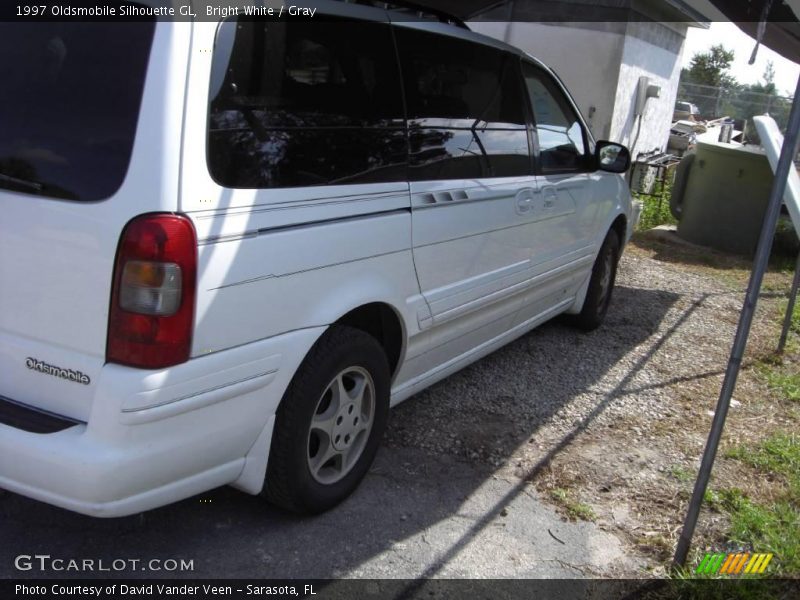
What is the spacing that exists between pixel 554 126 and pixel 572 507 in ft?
7.66

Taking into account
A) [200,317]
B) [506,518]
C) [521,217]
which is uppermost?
[521,217]

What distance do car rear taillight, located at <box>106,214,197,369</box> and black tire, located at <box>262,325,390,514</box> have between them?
0.59 meters

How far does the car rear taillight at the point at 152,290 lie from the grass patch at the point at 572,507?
75.2 inches

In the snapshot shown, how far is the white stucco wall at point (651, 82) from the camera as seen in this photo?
9.98 metres

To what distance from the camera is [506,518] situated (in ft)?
10.6

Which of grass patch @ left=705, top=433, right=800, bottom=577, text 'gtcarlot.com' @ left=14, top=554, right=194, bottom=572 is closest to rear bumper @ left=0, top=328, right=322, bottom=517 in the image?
text 'gtcarlot.com' @ left=14, top=554, right=194, bottom=572

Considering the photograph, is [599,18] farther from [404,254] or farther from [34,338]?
[34,338]

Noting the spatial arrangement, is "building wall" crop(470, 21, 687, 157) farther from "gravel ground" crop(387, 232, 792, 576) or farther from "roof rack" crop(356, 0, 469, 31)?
"roof rack" crop(356, 0, 469, 31)

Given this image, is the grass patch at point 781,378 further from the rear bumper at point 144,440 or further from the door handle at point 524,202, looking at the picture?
the rear bumper at point 144,440

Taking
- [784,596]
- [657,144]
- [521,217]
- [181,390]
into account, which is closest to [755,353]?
[521,217]

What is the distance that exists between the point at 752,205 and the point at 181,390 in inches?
342

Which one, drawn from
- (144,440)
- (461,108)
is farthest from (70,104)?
(461,108)

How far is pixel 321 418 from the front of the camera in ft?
9.52

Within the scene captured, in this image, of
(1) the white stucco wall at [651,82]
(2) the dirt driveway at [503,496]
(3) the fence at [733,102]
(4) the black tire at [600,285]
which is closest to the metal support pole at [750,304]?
(2) the dirt driveway at [503,496]
